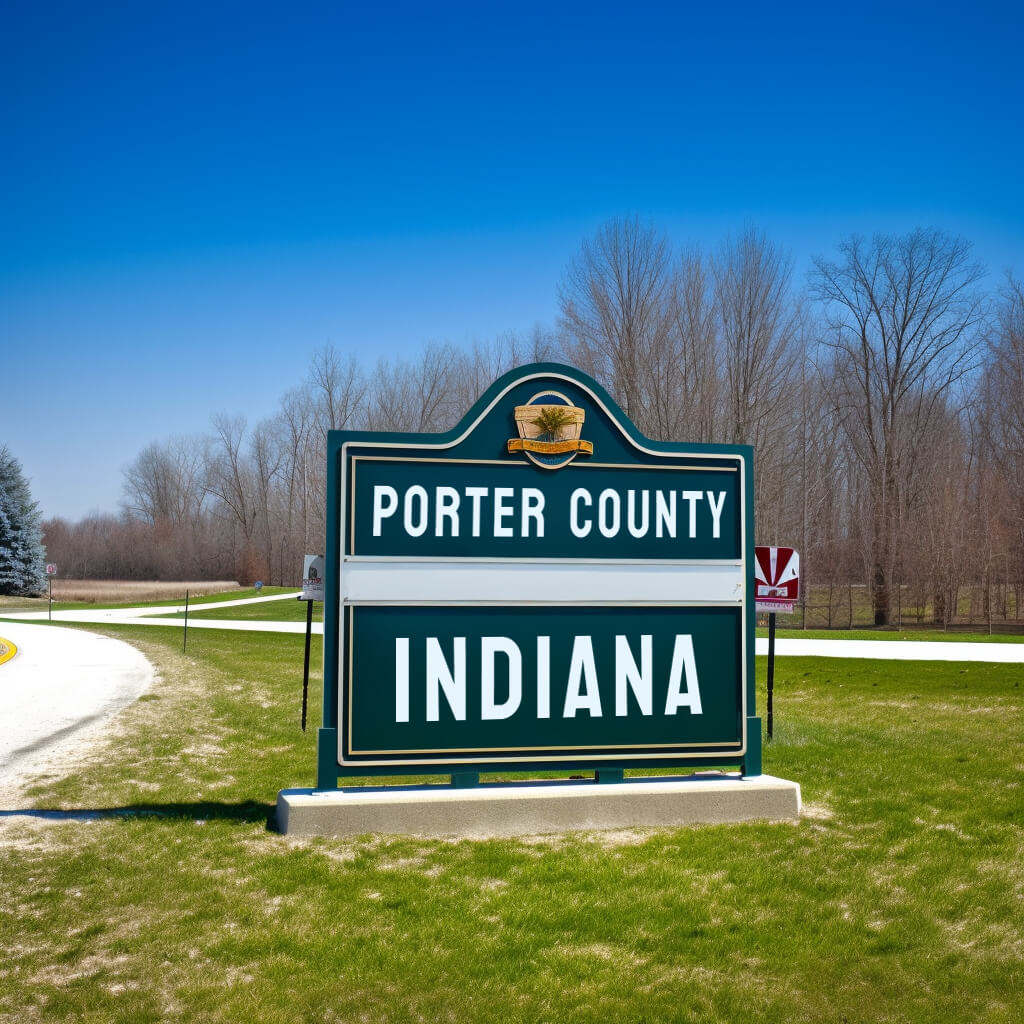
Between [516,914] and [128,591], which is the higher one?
[128,591]

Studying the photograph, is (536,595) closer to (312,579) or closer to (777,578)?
(312,579)

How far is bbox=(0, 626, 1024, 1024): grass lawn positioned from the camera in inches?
156

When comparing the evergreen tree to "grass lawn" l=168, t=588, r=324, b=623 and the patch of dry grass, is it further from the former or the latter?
"grass lawn" l=168, t=588, r=324, b=623

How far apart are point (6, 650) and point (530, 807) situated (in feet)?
61.8

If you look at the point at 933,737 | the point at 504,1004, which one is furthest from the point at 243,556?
the point at 504,1004

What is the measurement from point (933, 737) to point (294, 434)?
216 feet

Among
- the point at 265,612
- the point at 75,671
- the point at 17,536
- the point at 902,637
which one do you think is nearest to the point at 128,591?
the point at 17,536

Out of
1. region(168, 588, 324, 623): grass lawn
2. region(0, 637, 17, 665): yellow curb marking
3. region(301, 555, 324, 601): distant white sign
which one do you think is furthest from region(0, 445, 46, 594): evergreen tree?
region(301, 555, 324, 601): distant white sign

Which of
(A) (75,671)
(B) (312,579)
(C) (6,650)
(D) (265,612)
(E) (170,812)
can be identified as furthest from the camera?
(D) (265,612)

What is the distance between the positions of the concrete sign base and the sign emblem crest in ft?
7.52

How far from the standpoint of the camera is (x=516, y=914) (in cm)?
491

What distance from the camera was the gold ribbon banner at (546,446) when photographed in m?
6.72

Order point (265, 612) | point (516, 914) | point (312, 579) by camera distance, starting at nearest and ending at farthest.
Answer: point (516, 914)
point (312, 579)
point (265, 612)

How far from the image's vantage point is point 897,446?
46.2 metres
